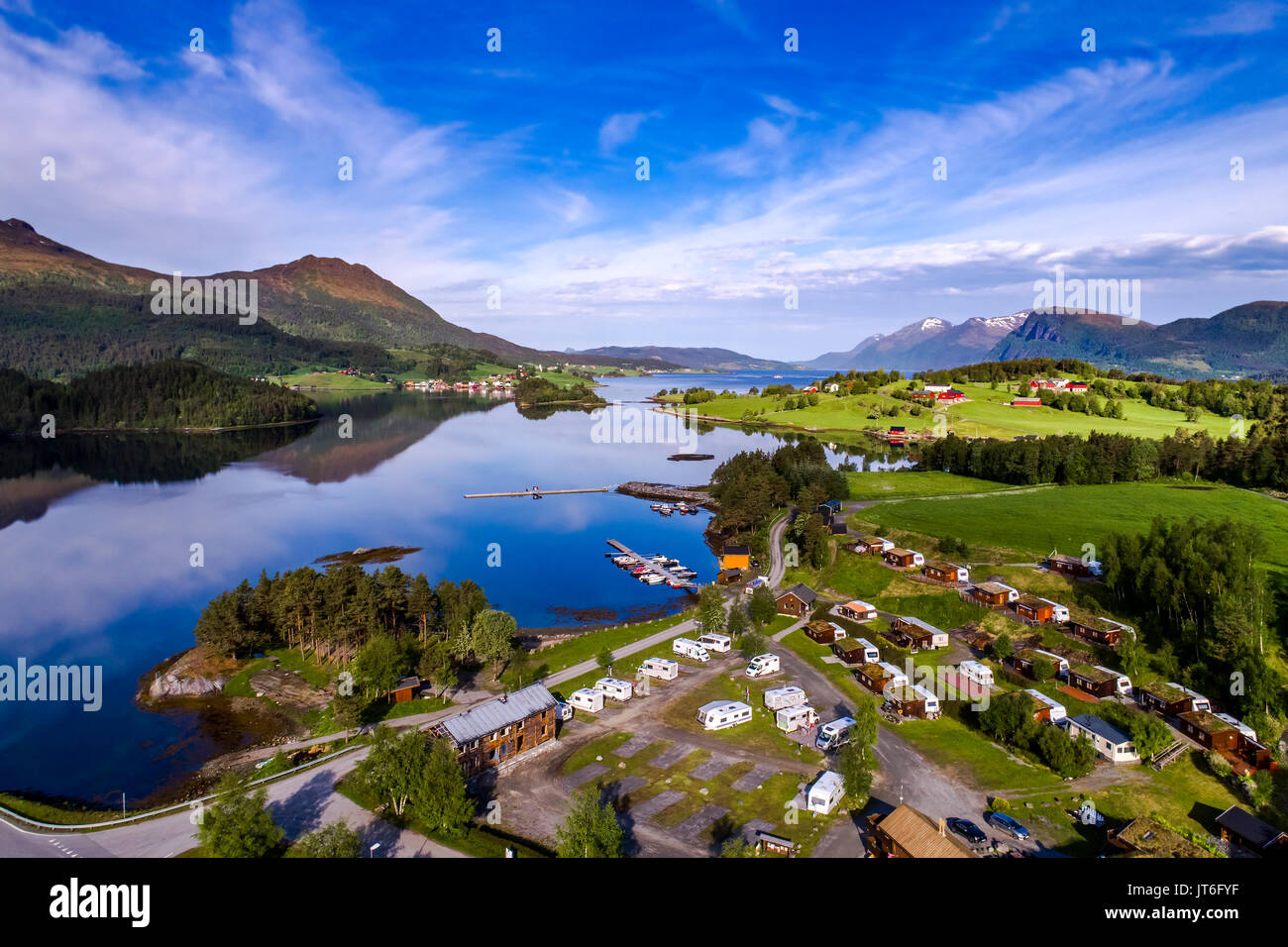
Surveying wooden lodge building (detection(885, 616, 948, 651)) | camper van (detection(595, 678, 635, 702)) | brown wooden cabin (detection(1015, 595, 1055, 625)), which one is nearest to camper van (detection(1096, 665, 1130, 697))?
brown wooden cabin (detection(1015, 595, 1055, 625))

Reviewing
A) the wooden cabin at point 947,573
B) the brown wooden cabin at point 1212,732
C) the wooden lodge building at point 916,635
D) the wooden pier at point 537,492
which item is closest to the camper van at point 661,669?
the wooden lodge building at point 916,635

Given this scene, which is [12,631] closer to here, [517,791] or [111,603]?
[111,603]

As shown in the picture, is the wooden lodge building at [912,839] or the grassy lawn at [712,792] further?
the grassy lawn at [712,792]

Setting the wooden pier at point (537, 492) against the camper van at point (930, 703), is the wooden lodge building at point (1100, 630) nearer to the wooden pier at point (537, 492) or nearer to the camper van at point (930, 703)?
the camper van at point (930, 703)

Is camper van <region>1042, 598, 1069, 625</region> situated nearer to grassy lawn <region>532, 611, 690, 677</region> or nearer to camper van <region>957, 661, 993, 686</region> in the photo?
camper van <region>957, 661, 993, 686</region>

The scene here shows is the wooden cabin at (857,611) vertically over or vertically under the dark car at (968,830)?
over

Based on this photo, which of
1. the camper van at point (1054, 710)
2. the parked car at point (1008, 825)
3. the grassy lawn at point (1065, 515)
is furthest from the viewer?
the grassy lawn at point (1065, 515)
